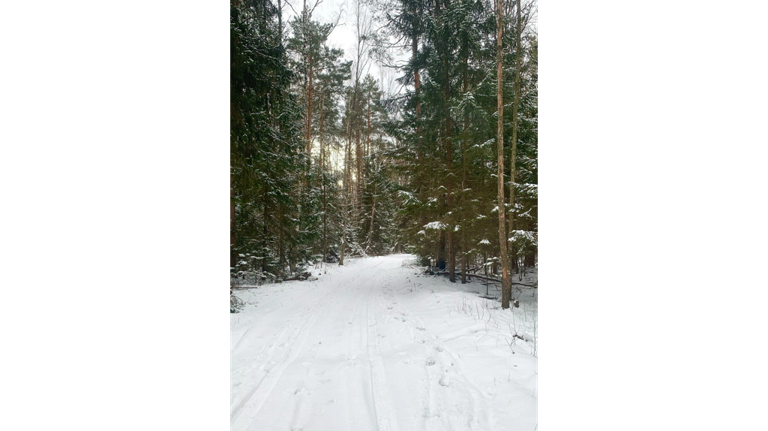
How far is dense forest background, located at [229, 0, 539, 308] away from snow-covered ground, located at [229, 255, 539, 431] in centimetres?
232

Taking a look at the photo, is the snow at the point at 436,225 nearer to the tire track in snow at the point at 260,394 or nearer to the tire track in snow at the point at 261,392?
the tire track in snow at the point at 261,392

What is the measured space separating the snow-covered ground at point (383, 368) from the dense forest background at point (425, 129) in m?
2.32

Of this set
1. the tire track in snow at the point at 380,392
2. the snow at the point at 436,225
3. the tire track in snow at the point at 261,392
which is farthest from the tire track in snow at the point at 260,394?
the snow at the point at 436,225

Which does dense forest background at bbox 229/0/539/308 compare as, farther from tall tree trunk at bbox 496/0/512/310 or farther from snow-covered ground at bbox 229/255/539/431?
snow-covered ground at bbox 229/255/539/431

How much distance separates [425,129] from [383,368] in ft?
28.0

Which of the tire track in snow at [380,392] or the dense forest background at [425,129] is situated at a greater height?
the dense forest background at [425,129]

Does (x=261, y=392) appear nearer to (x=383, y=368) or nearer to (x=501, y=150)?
(x=383, y=368)

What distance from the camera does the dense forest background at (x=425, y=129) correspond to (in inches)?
233
